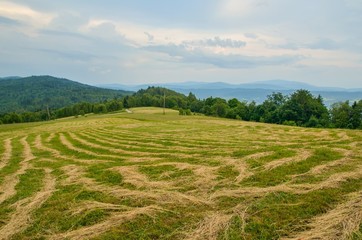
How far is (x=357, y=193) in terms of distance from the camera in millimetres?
7840

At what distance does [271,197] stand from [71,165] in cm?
1066

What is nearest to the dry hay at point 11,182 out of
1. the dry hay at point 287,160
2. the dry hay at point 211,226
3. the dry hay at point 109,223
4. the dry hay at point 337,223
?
the dry hay at point 109,223

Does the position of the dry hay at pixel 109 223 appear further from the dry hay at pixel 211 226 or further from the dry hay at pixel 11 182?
the dry hay at pixel 11 182

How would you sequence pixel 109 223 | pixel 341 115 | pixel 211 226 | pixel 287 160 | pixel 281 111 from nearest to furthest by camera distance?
pixel 211 226 → pixel 109 223 → pixel 287 160 → pixel 341 115 → pixel 281 111

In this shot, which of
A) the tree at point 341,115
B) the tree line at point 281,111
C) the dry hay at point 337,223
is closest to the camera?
the dry hay at point 337,223

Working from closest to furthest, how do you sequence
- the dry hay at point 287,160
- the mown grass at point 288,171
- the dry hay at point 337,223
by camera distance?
the dry hay at point 337,223
the mown grass at point 288,171
the dry hay at point 287,160

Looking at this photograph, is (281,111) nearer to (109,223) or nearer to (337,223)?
(337,223)

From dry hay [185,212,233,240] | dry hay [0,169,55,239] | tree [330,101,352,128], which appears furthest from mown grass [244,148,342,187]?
tree [330,101,352,128]


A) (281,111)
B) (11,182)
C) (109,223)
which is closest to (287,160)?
(109,223)

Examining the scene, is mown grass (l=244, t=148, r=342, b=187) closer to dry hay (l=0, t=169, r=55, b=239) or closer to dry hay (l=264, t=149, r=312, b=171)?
dry hay (l=264, t=149, r=312, b=171)

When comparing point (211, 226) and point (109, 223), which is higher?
point (211, 226)

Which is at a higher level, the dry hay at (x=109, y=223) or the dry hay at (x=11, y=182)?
the dry hay at (x=109, y=223)

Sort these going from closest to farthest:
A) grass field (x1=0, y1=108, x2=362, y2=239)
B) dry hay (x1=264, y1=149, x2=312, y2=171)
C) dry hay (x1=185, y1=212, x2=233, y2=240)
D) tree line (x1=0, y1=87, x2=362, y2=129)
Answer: dry hay (x1=185, y1=212, x2=233, y2=240), grass field (x1=0, y1=108, x2=362, y2=239), dry hay (x1=264, y1=149, x2=312, y2=171), tree line (x1=0, y1=87, x2=362, y2=129)

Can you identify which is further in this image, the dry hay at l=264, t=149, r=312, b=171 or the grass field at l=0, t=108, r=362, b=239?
the dry hay at l=264, t=149, r=312, b=171
